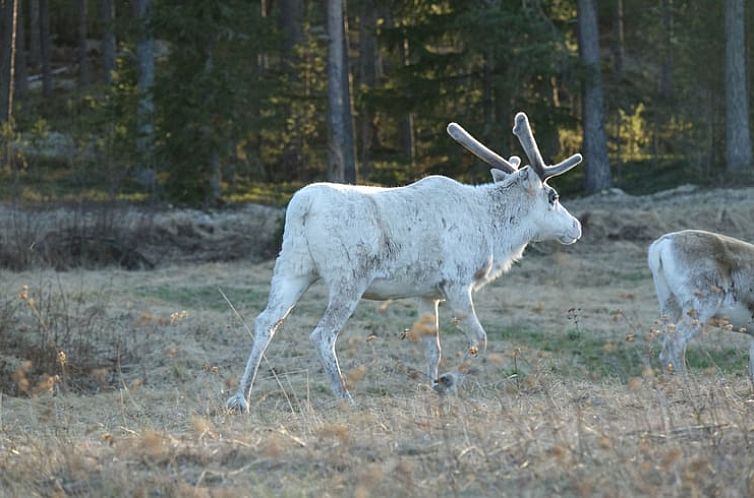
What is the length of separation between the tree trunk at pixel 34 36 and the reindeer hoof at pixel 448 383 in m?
43.0

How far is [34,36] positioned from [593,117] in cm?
2799

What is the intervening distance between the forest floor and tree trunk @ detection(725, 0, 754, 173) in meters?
13.4

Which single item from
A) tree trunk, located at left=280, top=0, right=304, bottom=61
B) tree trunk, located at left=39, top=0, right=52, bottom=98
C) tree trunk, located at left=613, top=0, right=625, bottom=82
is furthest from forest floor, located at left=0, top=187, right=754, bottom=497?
tree trunk, located at left=39, top=0, right=52, bottom=98

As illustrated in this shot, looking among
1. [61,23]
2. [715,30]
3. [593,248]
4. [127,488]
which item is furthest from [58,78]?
[127,488]

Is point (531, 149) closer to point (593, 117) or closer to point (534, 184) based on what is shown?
point (534, 184)

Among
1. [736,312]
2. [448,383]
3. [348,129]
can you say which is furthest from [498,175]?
[348,129]

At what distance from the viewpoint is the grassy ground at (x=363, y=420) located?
250 inches

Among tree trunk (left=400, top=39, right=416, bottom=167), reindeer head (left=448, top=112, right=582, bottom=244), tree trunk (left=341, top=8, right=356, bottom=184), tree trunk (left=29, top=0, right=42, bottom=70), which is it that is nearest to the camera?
reindeer head (left=448, top=112, right=582, bottom=244)

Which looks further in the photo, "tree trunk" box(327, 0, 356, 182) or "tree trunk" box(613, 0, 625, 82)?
"tree trunk" box(613, 0, 625, 82)

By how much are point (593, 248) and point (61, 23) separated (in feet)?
133

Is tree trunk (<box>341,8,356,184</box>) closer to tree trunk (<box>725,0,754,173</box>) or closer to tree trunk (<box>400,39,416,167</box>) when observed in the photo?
tree trunk (<box>400,39,416,167</box>)

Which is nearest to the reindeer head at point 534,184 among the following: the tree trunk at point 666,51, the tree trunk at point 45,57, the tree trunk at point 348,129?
the tree trunk at point 348,129

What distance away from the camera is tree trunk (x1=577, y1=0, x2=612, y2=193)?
3150cm

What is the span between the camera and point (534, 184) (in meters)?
11.6
